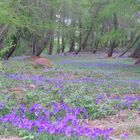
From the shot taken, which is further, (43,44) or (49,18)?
(43,44)

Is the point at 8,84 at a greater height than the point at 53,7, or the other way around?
the point at 53,7

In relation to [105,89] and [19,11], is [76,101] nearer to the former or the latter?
[105,89]

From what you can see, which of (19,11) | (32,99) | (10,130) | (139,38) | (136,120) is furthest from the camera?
(139,38)

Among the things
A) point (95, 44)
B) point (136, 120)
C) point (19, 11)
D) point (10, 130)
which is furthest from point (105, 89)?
point (95, 44)

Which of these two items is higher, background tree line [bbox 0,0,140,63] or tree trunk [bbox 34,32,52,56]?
background tree line [bbox 0,0,140,63]

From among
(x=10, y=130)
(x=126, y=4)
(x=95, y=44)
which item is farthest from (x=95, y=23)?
(x=10, y=130)

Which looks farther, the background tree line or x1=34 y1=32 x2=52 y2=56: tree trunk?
x1=34 y1=32 x2=52 y2=56: tree trunk

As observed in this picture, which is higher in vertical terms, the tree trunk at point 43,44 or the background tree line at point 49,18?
the background tree line at point 49,18

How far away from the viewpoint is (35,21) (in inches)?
1091

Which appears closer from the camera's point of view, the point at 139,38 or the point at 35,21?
the point at 35,21

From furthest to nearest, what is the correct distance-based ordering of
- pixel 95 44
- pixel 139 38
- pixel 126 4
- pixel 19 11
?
pixel 95 44 → pixel 139 38 → pixel 126 4 → pixel 19 11

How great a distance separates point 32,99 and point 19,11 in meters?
13.1

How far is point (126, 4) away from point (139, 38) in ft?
39.6

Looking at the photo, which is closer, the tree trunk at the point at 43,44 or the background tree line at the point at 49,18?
the background tree line at the point at 49,18
